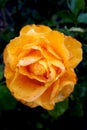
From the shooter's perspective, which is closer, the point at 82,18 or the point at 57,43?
the point at 57,43

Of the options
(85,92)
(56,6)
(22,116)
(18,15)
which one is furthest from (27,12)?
(85,92)

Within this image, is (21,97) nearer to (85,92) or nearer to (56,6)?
(85,92)

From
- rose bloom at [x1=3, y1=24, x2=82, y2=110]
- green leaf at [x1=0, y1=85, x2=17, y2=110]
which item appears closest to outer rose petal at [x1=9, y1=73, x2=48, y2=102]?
rose bloom at [x1=3, y1=24, x2=82, y2=110]

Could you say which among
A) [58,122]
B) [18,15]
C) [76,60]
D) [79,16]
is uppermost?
[76,60]

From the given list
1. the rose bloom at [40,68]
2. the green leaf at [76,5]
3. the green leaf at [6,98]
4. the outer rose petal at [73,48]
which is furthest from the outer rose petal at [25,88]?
the green leaf at [76,5]

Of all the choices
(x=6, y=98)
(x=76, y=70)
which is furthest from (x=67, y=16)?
(x=6, y=98)

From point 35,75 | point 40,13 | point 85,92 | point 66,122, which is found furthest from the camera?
point 40,13

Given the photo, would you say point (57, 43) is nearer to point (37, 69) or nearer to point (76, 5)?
point (37, 69)
